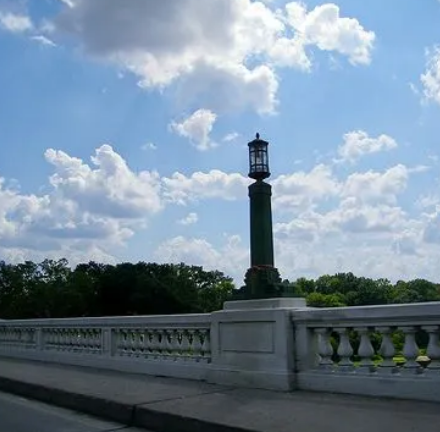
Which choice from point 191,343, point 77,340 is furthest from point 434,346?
point 77,340

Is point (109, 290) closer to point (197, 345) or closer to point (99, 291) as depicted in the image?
point (99, 291)

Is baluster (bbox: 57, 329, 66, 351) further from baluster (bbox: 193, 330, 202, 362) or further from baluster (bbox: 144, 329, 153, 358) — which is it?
baluster (bbox: 193, 330, 202, 362)

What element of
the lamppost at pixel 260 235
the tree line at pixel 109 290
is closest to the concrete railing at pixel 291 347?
the lamppost at pixel 260 235

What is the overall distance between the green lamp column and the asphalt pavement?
276 centimetres

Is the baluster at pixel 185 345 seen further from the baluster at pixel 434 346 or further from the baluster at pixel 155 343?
the baluster at pixel 434 346

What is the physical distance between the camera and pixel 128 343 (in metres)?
12.4

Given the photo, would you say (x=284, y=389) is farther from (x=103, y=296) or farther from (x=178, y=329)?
(x=103, y=296)

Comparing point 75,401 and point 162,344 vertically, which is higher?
point 162,344

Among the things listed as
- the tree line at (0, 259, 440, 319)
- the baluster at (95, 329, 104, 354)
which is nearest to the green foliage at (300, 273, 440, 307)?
the tree line at (0, 259, 440, 319)

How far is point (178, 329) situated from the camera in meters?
11.0

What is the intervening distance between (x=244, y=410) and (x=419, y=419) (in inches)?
80.7

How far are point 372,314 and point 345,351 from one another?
0.76 meters

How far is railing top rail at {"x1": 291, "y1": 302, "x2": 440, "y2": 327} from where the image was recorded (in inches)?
283

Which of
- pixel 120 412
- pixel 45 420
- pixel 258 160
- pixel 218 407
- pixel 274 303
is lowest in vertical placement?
pixel 45 420
